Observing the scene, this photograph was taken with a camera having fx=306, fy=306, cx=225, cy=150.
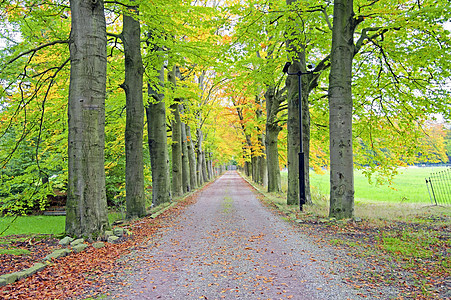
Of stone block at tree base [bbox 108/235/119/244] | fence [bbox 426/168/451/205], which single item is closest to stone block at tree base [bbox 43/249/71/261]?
stone block at tree base [bbox 108/235/119/244]

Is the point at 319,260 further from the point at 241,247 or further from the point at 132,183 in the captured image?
the point at 132,183

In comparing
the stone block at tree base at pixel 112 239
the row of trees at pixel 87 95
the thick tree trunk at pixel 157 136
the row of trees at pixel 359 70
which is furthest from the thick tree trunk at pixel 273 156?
the stone block at tree base at pixel 112 239

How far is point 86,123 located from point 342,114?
22.0ft

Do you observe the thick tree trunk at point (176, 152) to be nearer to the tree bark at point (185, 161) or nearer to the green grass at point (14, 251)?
the tree bark at point (185, 161)

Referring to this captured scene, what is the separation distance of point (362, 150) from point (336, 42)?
8.51m

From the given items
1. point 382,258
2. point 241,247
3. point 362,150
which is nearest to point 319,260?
→ point 382,258

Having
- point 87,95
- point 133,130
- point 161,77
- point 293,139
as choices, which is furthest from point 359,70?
point 87,95

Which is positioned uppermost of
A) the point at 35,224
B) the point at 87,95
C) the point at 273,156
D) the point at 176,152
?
the point at 87,95

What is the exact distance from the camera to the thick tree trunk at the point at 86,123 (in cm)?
666

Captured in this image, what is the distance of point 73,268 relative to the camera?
5.07 meters

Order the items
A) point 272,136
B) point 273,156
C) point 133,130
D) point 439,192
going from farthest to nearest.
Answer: point 439,192
point 273,156
point 272,136
point 133,130

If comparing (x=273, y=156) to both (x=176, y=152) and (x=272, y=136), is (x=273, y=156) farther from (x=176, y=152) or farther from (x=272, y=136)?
(x=176, y=152)

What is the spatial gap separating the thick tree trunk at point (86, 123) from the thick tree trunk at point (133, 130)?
2896 mm

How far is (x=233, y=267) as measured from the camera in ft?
16.9
